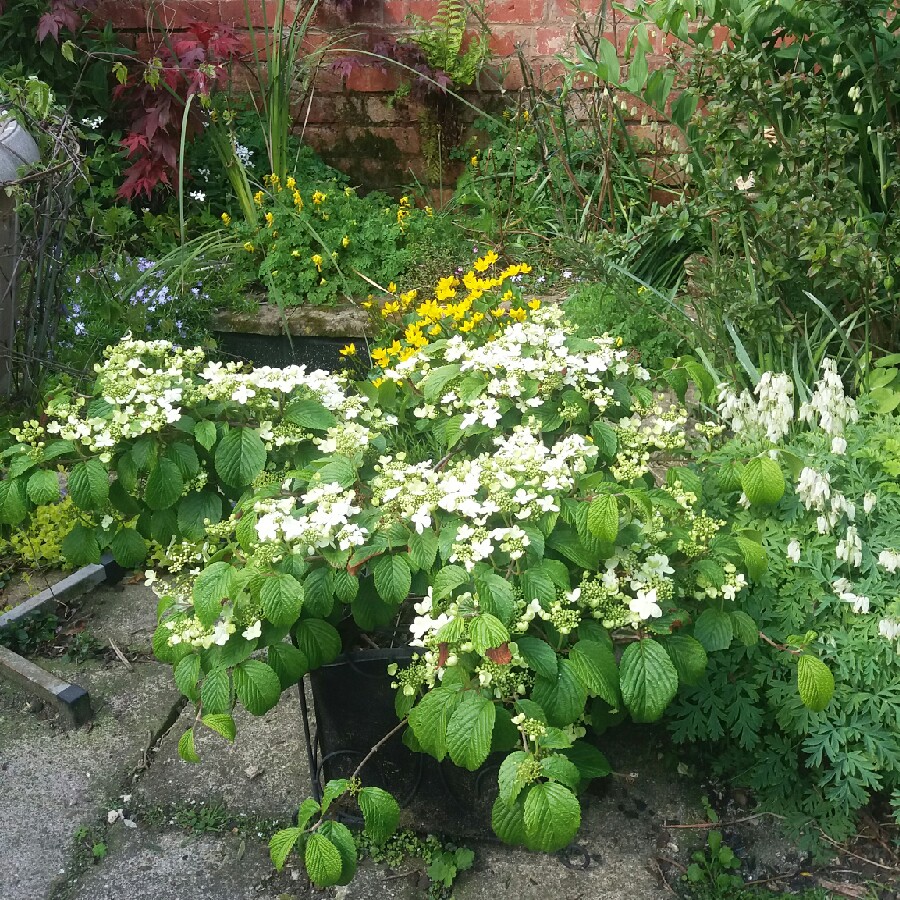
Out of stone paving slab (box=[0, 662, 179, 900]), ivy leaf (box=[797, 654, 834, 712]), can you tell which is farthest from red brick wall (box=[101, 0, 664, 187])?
ivy leaf (box=[797, 654, 834, 712])

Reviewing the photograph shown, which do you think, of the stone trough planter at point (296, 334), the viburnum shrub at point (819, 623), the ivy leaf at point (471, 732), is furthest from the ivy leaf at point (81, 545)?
the stone trough planter at point (296, 334)

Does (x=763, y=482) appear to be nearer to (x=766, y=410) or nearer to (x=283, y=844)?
(x=766, y=410)

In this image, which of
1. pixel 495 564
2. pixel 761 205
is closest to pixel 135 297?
pixel 761 205

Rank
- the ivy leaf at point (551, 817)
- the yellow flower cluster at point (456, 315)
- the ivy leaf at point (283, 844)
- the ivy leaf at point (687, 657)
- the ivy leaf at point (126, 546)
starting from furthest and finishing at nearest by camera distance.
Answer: the yellow flower cluster at point (456, 315)
the ivy leaf at point (126, 546)
the ivy leaf at point (687, 657)
the ivy leaf at point (283, 844)
the ivy leaf at point (551, 817)

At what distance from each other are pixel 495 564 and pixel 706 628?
449 millimetres

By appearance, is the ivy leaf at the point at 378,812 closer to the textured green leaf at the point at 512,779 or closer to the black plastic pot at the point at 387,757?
the textured green leaf at the point at 512,779

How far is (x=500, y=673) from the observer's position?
1.57 meters

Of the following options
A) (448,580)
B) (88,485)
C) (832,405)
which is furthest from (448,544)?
(832,405)

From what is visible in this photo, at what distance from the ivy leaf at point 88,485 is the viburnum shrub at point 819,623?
134 cm

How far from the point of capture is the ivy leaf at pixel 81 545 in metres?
2.15

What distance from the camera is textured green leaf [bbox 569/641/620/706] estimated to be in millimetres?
1616

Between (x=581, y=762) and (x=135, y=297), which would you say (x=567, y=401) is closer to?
(x=581, y=762)

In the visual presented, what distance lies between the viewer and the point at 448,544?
1714 mm

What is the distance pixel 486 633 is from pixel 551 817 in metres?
0.29
